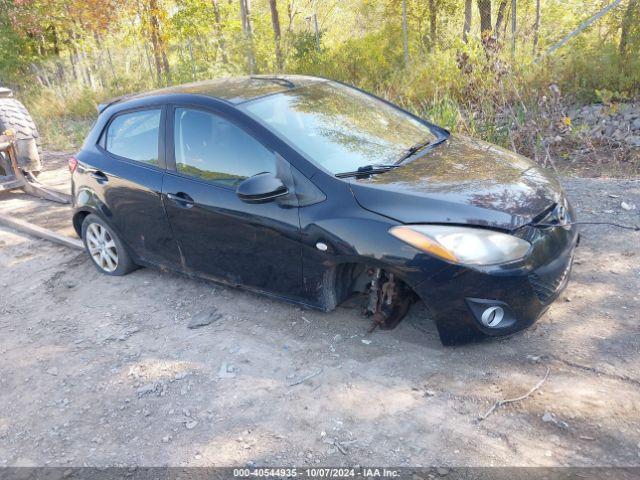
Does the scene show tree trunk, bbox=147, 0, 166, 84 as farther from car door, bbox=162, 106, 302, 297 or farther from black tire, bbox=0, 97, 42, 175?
car door, bbox=162, 106, 302, 297

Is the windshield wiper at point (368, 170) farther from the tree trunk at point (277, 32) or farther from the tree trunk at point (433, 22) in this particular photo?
the tree trunk at point (277, 32)

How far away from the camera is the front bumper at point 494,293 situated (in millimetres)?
3002

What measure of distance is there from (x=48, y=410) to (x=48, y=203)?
4.72 m

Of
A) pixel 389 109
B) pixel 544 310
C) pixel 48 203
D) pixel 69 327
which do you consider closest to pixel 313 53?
pixel 48 203

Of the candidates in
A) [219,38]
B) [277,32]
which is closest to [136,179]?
[277,32]

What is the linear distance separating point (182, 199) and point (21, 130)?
4837mm

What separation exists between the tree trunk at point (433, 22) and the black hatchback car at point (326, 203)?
606 cm

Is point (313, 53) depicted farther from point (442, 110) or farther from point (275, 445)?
point (275, 445)

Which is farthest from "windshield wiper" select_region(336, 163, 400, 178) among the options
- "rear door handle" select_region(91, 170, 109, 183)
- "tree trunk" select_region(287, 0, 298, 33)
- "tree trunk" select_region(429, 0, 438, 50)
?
"tree trunk" select_region(287, 0, 298, 33)

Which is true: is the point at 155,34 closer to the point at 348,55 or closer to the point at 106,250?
the point at 348,55

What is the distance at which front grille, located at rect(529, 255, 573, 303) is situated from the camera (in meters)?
3.08

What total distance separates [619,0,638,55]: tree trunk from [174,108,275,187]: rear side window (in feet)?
23.1

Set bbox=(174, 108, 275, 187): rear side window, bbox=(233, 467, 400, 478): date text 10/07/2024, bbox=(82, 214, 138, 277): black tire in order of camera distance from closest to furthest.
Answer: bbox=(233, 467, 400, 478): date text 10/07/2024
bbox=(174, 108, 275, 187): rear side window
bbox=(82, 214, 138, 277): black tire

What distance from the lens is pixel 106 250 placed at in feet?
16.4
